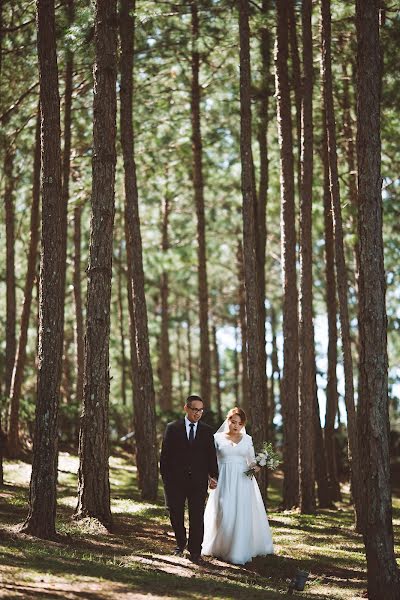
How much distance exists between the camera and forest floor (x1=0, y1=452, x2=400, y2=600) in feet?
22.9

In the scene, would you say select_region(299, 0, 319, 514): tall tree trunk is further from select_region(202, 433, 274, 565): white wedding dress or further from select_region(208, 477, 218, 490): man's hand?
select_region(208, 477, 218, 490): man's hand

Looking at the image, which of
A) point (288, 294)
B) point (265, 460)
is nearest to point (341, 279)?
point (288, 294)

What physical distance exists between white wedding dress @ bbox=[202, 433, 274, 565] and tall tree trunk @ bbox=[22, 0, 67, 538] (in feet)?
6.69

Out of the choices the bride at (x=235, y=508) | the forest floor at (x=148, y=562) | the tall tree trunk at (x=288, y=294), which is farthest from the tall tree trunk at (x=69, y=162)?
the bride at (x=235, y=508)

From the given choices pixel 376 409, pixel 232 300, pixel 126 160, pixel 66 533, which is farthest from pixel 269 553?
pixel 232 300

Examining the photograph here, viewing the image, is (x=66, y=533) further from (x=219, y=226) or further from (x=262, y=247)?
(x=219, y=226)

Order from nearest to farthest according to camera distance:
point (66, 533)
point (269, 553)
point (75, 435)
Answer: point (66, 533) < point (269, 553) < point (75, 435)

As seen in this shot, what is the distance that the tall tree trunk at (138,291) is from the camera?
14172 mm

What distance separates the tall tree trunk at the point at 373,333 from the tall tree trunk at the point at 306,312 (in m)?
5.64

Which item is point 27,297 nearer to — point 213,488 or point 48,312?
point 48,312

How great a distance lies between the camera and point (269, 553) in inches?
402

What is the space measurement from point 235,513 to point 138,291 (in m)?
5.33

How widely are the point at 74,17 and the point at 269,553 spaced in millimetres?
8004

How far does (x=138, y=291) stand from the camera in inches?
559
